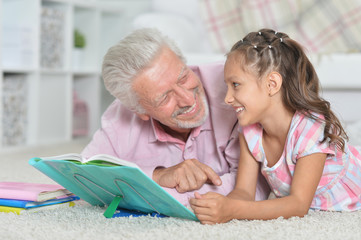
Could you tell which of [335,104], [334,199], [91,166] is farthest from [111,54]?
→ [335,104]

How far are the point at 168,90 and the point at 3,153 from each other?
5.16 feet

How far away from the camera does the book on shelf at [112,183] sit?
1.14 meters

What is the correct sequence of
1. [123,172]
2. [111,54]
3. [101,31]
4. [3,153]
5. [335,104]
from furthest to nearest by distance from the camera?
[101,31] < [3,153] < [335,104] < [111,54] < [123,172]

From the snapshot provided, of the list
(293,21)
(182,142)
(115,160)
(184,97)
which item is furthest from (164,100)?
(293,21)

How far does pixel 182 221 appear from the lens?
1.23 meters

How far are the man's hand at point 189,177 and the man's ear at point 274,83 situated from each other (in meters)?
0.26

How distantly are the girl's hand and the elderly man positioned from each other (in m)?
0.20

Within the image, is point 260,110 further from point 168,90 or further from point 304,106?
point 168,90

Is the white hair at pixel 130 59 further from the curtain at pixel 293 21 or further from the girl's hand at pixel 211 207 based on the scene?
the curtain at pixel 293 21

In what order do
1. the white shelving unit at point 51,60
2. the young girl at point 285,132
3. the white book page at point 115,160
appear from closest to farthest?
the white book page at point 115,160 < the young girl at point 285,132 < the white shelving unit at point 51,60

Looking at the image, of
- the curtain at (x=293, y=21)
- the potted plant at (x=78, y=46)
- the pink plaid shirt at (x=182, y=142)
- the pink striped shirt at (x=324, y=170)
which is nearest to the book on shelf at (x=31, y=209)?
the pink plaid shirt at (x=182, y=142)

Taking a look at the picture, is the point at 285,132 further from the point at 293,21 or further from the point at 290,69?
the point at 293,21

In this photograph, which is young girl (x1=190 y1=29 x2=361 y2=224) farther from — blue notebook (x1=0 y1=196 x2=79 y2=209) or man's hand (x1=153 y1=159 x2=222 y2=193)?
blue notebook (x1=0 y1=196 x2=79 y2=209)

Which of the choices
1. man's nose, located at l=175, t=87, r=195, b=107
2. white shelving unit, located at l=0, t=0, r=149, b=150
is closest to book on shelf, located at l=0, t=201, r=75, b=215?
man's nose, located at l=175, t=87, r=195, b=107
